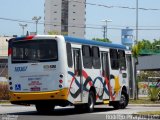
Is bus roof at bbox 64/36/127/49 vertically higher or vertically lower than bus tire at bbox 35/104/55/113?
higher

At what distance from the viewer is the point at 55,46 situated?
21938 millimetres

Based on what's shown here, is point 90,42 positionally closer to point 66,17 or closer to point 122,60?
point 122,60

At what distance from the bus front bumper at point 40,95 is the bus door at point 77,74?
1.11 metres

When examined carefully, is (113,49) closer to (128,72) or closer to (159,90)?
(128,72)

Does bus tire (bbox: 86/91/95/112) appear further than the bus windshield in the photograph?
Yes

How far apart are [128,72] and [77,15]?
107 meters

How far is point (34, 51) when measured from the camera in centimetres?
2234

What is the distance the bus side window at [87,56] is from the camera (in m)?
23.7

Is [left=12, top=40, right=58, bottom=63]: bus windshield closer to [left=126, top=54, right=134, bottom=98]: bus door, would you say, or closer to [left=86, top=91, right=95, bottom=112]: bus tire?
[left=86, top=91, right=95, bottom=112]: bus tire

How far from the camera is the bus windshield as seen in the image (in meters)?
22.0

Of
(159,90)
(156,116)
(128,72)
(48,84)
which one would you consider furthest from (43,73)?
(159,90)

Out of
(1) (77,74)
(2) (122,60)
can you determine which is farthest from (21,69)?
(2) (122,60)

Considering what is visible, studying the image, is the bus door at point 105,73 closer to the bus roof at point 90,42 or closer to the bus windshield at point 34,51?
the bus roof at point 90,42

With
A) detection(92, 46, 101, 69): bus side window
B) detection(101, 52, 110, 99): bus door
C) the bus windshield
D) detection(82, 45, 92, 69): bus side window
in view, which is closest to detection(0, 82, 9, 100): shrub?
detection(101, 52, 110, 99): bus door
